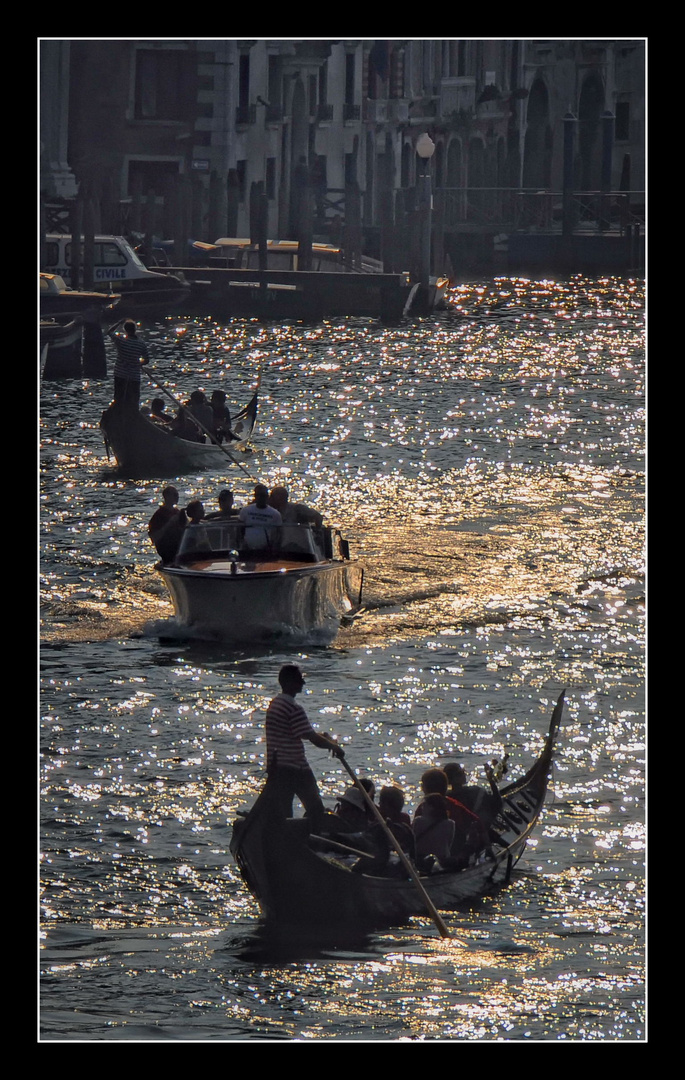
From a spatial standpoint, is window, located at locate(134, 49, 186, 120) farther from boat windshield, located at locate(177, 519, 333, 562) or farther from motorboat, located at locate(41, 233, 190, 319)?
boat windshield, located at locate(177, 519, 333, 562)

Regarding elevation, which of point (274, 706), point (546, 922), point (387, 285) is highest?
point (387, 285)

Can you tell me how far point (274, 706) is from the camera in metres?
Answer: 10.5

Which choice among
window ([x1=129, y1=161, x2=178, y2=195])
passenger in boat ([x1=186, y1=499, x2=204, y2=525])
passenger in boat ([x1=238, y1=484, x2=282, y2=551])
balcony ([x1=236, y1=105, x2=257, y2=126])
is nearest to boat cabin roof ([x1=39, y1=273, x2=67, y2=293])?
window ([x1=129, y1=161, x2=178, y2=195])

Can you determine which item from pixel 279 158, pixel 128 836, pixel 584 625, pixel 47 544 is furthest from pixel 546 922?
pixel 279 158

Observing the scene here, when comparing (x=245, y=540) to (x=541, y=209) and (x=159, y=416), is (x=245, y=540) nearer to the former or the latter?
(x=159, y=416)

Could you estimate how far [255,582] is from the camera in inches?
636

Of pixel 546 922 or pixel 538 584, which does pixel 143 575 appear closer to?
pixel 538 584

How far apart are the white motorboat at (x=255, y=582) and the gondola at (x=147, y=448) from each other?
289 inches

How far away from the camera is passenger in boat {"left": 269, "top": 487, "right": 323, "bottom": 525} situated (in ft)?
55.6

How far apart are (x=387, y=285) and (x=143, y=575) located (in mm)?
Result: 21953

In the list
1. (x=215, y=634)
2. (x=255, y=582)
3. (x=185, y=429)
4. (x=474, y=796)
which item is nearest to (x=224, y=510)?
(x=215, y=634)

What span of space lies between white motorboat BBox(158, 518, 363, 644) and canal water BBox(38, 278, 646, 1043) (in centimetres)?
21
